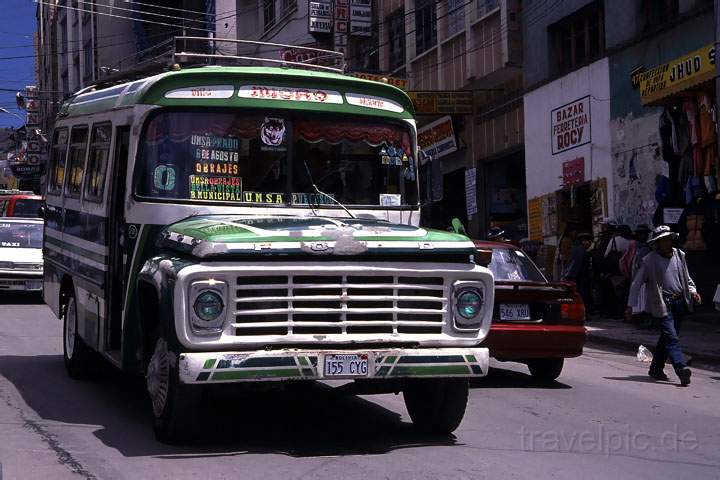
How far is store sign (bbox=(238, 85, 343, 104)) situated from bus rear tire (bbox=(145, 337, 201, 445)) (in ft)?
7.38

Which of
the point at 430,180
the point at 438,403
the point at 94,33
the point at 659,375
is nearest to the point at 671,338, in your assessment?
the point at 659,375

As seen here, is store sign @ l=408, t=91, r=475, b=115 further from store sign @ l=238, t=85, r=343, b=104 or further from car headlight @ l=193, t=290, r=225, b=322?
car headlight @ l=193, t=290, r=225, b=322

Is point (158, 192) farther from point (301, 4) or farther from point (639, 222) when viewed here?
point (301, 4)

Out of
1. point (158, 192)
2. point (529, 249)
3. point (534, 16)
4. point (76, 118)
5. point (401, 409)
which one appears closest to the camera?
point (158, 192)

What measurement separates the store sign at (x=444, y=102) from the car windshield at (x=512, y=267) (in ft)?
47.0

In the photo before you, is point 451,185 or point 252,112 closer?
point 252,112

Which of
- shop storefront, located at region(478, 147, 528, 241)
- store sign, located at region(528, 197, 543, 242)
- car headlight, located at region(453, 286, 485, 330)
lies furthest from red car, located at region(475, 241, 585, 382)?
shop storefront, located at region(478, 147, 528, 241)

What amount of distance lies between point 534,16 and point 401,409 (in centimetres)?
1749

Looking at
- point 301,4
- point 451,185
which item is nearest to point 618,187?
point 451,185

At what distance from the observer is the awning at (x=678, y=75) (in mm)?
17812

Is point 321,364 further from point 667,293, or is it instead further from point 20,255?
point 20,255

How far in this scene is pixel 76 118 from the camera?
35.9 feet

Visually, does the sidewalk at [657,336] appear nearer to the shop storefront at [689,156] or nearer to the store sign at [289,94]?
the shop storefront at [689,156]

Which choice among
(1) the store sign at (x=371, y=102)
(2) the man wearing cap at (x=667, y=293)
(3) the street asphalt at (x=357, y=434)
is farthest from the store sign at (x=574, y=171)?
(1) the store sign at (x=371, y=102)
